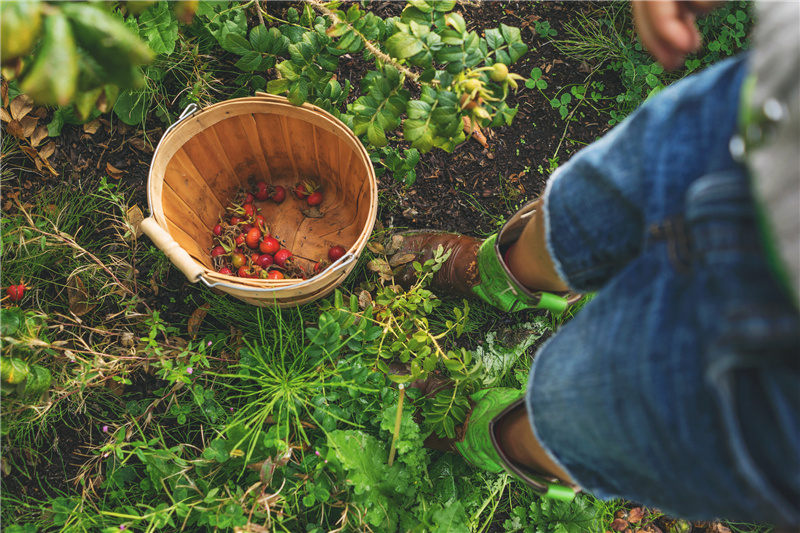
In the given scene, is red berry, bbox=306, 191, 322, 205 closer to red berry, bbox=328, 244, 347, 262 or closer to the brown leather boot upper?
red berry, bbox=328, 244, 347, 262

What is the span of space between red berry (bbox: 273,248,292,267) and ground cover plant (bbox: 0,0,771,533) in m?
0.20

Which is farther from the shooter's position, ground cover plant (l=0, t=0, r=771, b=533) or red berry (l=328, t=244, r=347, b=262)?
red berry (l=328, t=244, r=347, b=262)

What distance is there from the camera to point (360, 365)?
1.61 meters

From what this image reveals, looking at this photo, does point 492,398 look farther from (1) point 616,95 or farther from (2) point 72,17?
(1) point 616,95

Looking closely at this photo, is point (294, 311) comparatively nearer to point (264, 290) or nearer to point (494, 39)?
point (264, 290)

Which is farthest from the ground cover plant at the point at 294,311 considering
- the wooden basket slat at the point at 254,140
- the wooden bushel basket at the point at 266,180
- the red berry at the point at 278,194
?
the red berry at the point at 278,194

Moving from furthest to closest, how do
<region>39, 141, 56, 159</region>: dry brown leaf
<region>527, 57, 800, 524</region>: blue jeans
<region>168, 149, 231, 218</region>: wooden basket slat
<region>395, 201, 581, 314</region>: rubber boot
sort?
<region>39, 141, 56, 159</region>: dry brown leaf → <region>168, 149, 231, 218</region>: wooden basket slat → <region>395, 201, 581, 314</region>: rubber boot → <region>527, 57, 800, 524</region>: blue jeans

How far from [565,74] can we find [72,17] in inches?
83.7

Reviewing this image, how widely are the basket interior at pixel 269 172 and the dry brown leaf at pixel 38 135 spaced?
2.52ft

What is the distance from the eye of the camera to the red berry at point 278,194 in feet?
6.59

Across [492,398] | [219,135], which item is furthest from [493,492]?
[219,135]

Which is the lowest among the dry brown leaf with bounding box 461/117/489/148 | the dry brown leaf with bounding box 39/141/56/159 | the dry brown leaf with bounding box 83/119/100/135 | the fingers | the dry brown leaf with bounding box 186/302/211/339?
the dry brown leaf with bounding box 186/302/211/339

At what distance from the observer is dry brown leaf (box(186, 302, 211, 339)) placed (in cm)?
188

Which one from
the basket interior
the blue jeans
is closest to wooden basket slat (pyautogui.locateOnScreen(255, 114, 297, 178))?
the basket interior
